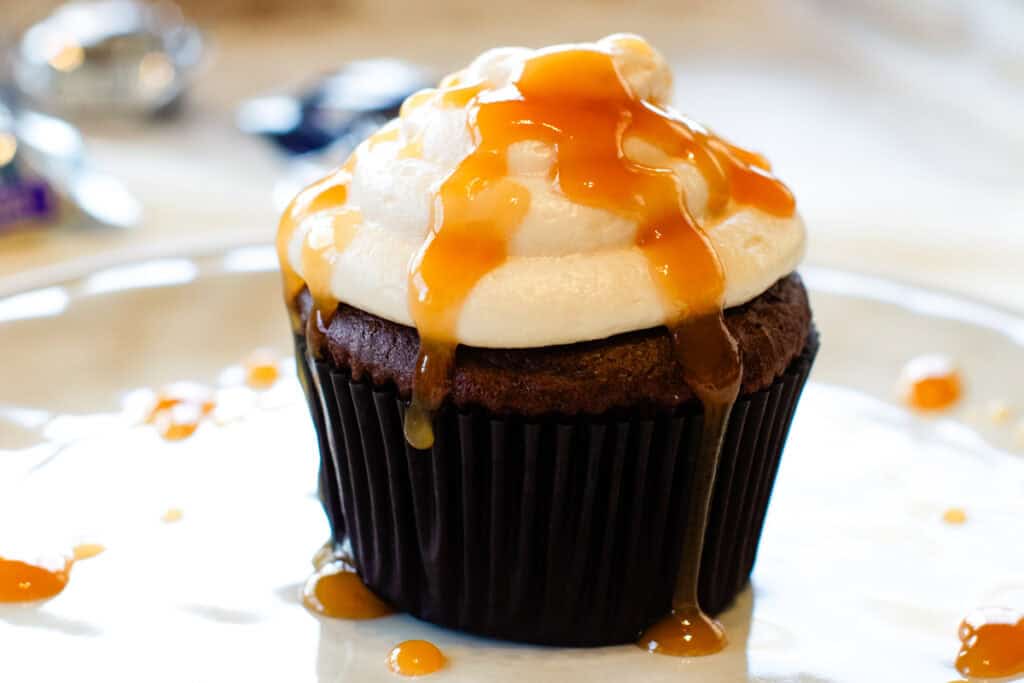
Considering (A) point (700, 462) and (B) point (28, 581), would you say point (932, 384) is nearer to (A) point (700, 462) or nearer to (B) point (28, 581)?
(A) point (700, 462)

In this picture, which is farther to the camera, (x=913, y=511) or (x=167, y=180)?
(x=167, y=180)

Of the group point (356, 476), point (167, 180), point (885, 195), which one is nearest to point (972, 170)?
point (885, 195)

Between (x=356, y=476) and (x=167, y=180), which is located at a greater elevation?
(x=356, y=476)

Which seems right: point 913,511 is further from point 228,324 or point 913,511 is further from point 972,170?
point 972,170

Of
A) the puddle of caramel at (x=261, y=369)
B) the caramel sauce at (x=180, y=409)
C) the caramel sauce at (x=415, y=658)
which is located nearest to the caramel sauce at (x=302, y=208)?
the caramel sauce at (x=415, y=658)

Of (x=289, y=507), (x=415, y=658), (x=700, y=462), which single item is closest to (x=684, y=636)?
(x=700, y=462)

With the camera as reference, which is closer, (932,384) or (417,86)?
(932,384)

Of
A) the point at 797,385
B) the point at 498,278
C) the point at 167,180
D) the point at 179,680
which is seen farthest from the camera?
the point at 167,180
